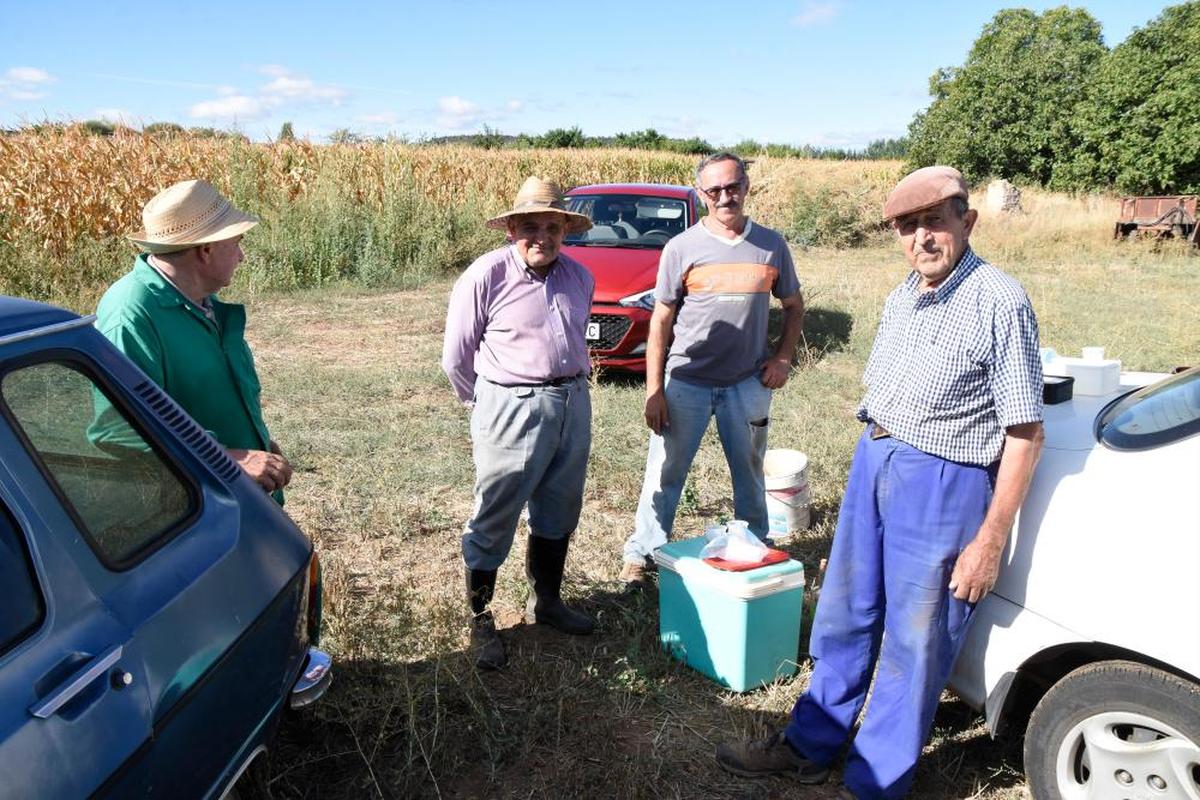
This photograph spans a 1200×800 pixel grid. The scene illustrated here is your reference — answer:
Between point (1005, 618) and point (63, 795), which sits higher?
point (63, 795)

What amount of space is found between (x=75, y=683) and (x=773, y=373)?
3.18 meters

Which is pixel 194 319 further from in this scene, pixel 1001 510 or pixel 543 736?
pixel 1001 510

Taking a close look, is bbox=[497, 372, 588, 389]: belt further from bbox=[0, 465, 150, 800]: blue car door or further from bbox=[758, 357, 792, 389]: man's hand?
bbox=[0, 465, 150, 800]: blue car door

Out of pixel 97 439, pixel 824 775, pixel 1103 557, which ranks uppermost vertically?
pixel 97 439

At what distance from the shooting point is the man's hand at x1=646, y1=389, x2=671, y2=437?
405 centimetres

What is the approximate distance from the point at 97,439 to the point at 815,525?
3935 mm

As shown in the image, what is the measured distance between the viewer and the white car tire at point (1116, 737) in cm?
223

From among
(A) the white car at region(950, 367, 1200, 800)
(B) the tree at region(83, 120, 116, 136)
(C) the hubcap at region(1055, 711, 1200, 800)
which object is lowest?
(C) the hubcap at region(1055, 711, 1200, 800)

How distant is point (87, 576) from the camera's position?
5.26 ft

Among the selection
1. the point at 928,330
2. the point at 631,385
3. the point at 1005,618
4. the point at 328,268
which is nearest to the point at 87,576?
the point at 928,330

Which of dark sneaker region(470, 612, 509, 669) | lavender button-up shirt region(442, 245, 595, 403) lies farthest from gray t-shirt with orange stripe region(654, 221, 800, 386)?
dark sneaker region(470, 612, 509, 669)

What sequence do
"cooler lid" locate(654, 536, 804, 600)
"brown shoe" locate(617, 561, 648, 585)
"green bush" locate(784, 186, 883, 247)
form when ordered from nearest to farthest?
"cooler lid" locate(654, 536, 804, 600) → "brown shoe" locate(617, 561, 648, 585) → "green bush" locate(784, 186, 883, 247)

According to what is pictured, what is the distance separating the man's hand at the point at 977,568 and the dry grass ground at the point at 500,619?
0.83 m

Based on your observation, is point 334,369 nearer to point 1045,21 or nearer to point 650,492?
point 650,492
